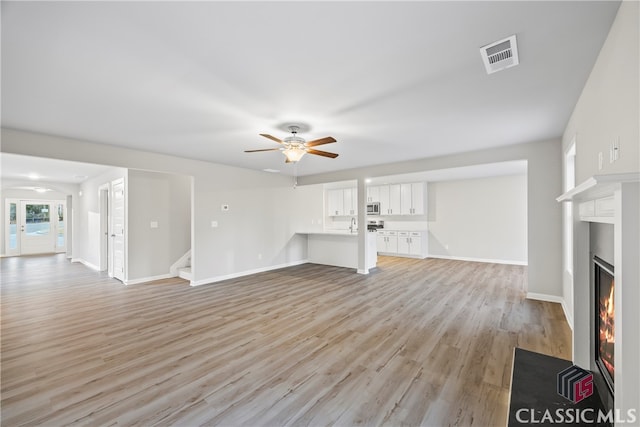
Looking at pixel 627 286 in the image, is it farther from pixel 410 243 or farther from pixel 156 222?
pixel 410 243

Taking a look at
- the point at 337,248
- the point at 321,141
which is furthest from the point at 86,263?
the point at 321,141

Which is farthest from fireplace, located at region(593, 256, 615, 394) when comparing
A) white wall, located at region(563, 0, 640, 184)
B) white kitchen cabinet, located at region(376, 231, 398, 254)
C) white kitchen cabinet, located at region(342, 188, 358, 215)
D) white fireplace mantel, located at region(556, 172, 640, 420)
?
white kitchen cabinet, located at region(342, 188, 358, 215)

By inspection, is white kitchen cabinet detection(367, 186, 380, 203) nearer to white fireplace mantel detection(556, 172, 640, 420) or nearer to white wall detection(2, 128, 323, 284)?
white wall detection(2, 128, 323, 284)

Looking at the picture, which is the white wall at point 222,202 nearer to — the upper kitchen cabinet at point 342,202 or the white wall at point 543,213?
the upper kitchen cabinet at point 342,202

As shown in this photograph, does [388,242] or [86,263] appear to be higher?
[388,242]

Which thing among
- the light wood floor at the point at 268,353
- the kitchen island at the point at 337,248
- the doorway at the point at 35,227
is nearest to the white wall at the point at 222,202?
the kitchen island at the point at 337,248

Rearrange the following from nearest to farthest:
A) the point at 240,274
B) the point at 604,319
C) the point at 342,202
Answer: the point at 604,319 → the point at 240,274 → the point at 342,202

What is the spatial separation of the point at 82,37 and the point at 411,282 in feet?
18.0

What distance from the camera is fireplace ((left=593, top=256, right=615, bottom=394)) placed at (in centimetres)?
162

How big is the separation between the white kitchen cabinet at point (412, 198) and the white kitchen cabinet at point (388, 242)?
31.3 inches

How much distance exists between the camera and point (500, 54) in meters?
1.86

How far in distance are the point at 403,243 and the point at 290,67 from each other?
23.7 ft

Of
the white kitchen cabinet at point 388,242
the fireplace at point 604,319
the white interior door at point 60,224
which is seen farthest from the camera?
the white interior door at point 60,224

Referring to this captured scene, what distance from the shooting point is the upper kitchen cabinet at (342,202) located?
9273 millimetres
